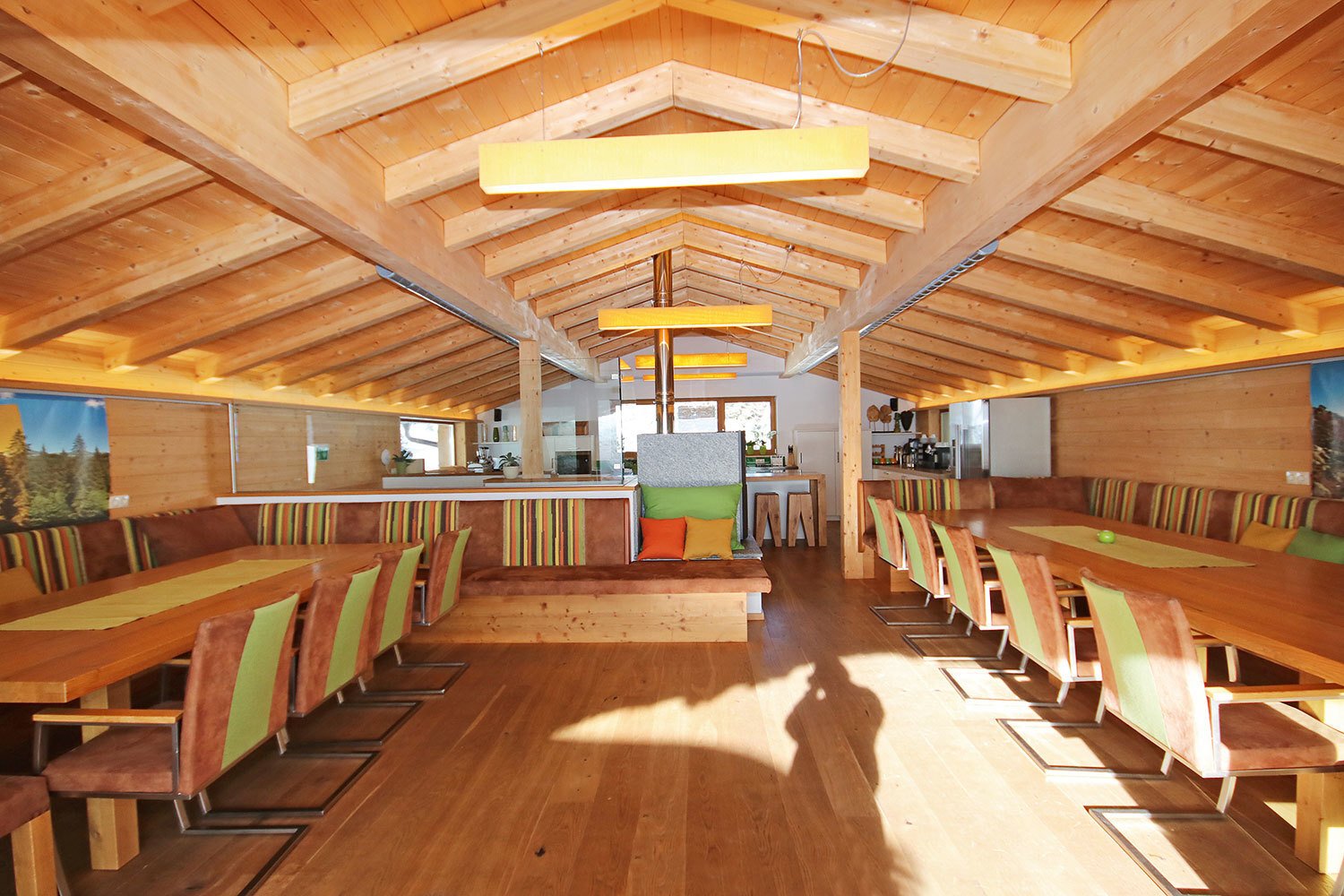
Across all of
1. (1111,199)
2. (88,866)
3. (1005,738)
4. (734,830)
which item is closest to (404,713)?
(88,866)

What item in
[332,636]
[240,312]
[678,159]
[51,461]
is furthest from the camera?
[240,312]

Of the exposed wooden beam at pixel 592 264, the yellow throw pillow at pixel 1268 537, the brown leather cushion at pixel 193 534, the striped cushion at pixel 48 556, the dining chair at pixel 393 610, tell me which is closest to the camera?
the dining chair at pixel 393 610

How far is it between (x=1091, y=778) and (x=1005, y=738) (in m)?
0.41

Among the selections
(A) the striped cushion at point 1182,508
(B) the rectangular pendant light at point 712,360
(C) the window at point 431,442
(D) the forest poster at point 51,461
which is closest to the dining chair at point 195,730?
(D) the forest poster at point 51,461

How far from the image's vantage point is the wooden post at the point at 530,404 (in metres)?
6.67

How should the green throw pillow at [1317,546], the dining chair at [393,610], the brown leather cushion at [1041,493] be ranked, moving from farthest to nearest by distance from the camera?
1. the brown leather cushion at [1041,493]
2. the green throw pillow at [1317,546]
3. the dining chair at [393,610]

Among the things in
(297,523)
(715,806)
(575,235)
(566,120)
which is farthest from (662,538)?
(566,120)

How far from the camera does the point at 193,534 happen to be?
480 centimetres

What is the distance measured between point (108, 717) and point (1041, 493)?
7074 mm

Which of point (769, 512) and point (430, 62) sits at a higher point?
point (430, 62)

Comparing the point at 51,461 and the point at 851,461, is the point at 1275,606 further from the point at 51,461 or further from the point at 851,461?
the point at 51,461

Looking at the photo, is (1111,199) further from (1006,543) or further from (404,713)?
(404,713)

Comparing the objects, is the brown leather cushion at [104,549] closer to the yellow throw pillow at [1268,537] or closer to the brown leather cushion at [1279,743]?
the brown leather cushion at [1279,743]

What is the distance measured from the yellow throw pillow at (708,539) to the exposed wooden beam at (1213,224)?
3.09 m
